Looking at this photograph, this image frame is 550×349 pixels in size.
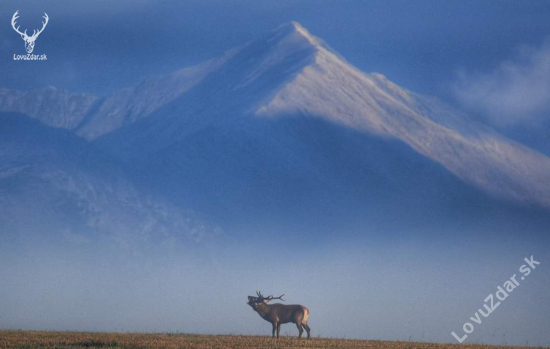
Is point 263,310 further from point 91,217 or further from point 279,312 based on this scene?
point 91,217

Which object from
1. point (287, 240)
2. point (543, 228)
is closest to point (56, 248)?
point (287, 240)

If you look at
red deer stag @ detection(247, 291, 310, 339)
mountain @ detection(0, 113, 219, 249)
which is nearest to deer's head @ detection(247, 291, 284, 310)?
red deer stag @ detection(247, 291, 310, 339)

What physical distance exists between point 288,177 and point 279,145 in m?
9.54

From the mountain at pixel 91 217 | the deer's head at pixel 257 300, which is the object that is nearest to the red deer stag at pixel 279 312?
the deer's head at pixel 257 300

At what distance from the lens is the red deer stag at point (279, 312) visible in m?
46.1

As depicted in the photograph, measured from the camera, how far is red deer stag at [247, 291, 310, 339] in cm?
4609

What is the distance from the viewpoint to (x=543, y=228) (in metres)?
196

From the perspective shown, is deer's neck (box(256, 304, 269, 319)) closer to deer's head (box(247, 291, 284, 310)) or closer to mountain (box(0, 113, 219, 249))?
deer's head (box(247, 291, 284, 310))

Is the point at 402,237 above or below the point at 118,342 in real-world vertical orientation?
above

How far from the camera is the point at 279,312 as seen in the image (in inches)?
1860

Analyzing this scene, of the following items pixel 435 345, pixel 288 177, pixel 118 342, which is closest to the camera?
pixel 118 342

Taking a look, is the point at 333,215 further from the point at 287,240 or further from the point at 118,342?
the point at 118,342

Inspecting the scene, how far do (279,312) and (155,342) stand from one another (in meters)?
12.4

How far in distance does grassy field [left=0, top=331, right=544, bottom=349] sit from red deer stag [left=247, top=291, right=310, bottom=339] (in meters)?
4.61
